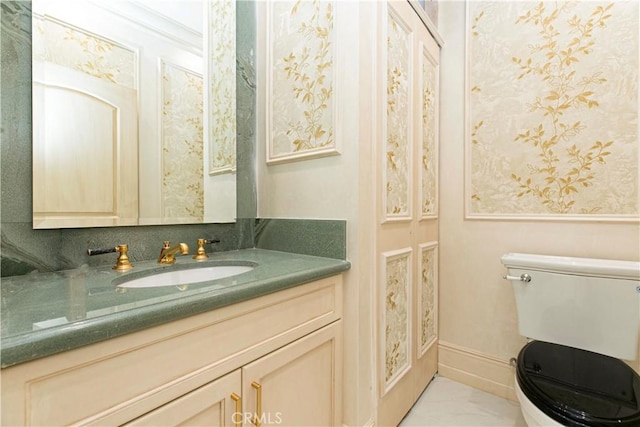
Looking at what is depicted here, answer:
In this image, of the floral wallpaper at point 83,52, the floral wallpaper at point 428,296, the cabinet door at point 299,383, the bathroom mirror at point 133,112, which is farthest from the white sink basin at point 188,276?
the floral wallpaper at point 428,296

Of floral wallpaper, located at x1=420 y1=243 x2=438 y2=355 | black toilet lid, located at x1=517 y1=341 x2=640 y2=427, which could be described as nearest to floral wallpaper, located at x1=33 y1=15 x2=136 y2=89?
floral wallpaper, located at x1=420 y1=243 x2=438 y2=355

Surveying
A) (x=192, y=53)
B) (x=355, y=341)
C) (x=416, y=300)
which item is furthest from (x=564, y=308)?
(x=192, y=53)

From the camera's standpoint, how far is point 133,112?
106 centimetres

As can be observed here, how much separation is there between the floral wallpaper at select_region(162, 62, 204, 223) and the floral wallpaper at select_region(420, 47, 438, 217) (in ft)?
3.47

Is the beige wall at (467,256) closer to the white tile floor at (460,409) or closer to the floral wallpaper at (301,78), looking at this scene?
the white tile floor at (460,409)

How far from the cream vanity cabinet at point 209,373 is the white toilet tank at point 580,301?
89 centimetres

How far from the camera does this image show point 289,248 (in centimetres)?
128

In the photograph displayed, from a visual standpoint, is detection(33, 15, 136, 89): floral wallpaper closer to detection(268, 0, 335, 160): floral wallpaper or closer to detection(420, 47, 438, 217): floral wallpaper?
detection(268, 0, 335, 160): floral wallpaper

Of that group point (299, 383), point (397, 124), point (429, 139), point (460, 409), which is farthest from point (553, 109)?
point (299, 383)

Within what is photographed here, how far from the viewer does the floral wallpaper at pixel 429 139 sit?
154 centimetres

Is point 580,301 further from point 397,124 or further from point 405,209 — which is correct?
point 397,124

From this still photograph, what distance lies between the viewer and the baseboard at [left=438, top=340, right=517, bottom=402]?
1566 mm

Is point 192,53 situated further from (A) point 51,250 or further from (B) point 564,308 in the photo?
(B) point 564,308

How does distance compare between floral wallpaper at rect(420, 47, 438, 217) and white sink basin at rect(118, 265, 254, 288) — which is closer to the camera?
white sink basin at rect(118, 265, 254, 288)
